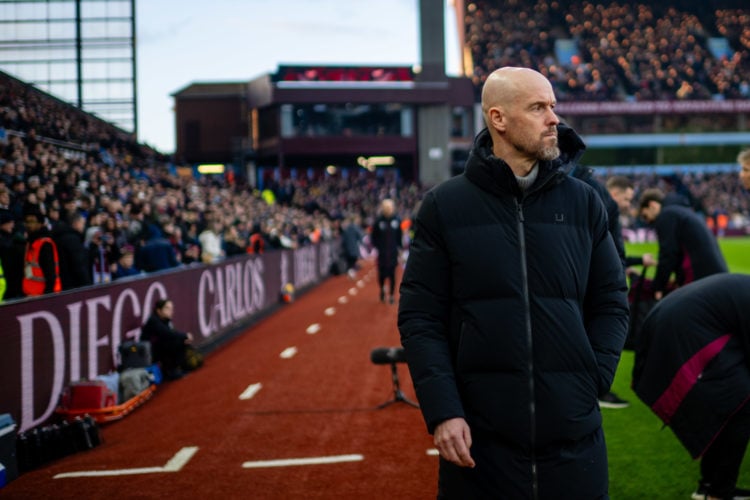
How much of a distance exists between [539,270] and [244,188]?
37.3 meters

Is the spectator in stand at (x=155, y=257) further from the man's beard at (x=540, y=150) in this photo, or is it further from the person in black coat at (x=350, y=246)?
the person in black coat at (x=350, y=246)

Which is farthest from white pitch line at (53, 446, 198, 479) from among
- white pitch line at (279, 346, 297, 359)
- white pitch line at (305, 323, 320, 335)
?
white pitch line at (305, 323, 320, 335)

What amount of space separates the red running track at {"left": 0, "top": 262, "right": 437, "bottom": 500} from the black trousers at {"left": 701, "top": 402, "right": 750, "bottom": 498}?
172 cm

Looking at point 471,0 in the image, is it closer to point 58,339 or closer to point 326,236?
point 326,236

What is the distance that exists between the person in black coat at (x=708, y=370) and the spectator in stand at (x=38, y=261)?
662 centimetres

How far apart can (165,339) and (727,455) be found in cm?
719

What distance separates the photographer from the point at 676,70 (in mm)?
74500

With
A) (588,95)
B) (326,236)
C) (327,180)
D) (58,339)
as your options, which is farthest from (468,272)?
(588,95)

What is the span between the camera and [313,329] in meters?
14.3

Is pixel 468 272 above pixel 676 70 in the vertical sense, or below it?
below

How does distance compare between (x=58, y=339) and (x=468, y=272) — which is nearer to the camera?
(x=468, y=272)

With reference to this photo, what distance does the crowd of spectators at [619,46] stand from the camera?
240 feet

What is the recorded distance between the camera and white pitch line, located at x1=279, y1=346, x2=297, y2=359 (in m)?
11.4

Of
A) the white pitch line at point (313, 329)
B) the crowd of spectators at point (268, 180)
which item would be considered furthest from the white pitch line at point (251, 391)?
the white pitch line at point (313, 329)
